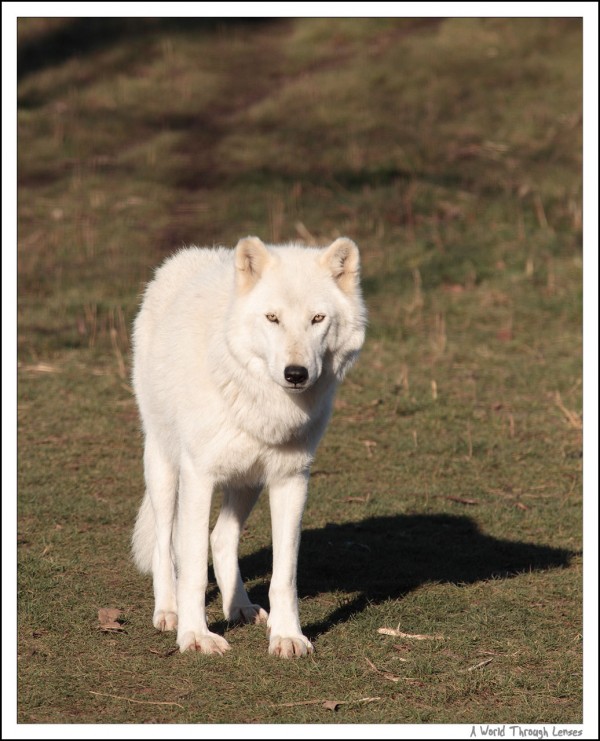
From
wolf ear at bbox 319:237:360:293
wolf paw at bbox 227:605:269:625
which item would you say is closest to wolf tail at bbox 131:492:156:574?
wolf paw at bbox 227:605:269:625

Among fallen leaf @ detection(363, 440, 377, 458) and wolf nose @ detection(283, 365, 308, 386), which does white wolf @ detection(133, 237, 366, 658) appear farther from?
fallen leaf @ detection(363, 440, 377, 458)

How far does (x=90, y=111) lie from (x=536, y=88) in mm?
7972

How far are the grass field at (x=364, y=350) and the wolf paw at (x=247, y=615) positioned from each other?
126 mm

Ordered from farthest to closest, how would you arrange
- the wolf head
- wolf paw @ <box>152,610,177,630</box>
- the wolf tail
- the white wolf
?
1. the wolf tail
2. wolf paw @ <box>152,610,177,630</box>
3. the white wolf
4. the wolf head

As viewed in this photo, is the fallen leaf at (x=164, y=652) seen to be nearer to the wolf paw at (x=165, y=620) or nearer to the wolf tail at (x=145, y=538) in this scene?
the wolf paw at (x=165, y=620)

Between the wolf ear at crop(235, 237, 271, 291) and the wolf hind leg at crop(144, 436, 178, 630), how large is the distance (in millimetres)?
1320

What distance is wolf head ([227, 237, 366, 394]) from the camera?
495 centimetres

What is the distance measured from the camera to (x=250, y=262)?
523cm

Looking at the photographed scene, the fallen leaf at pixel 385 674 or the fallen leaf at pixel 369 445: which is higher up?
the fallen leaf at pixel 369 445

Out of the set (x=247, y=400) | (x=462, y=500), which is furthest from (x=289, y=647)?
(x=462, y=500)

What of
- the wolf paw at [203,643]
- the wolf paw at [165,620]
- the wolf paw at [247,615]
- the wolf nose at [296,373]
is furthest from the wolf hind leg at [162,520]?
the wolf nose at [296,373]

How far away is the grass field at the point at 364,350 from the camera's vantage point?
17.3ft

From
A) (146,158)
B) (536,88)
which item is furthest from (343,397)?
(536,88)

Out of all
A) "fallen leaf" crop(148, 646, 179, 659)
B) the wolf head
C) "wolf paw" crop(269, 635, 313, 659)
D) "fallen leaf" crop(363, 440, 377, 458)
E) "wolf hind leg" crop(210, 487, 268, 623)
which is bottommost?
"fallen leaf" crop(148, 646, 179, 659)
